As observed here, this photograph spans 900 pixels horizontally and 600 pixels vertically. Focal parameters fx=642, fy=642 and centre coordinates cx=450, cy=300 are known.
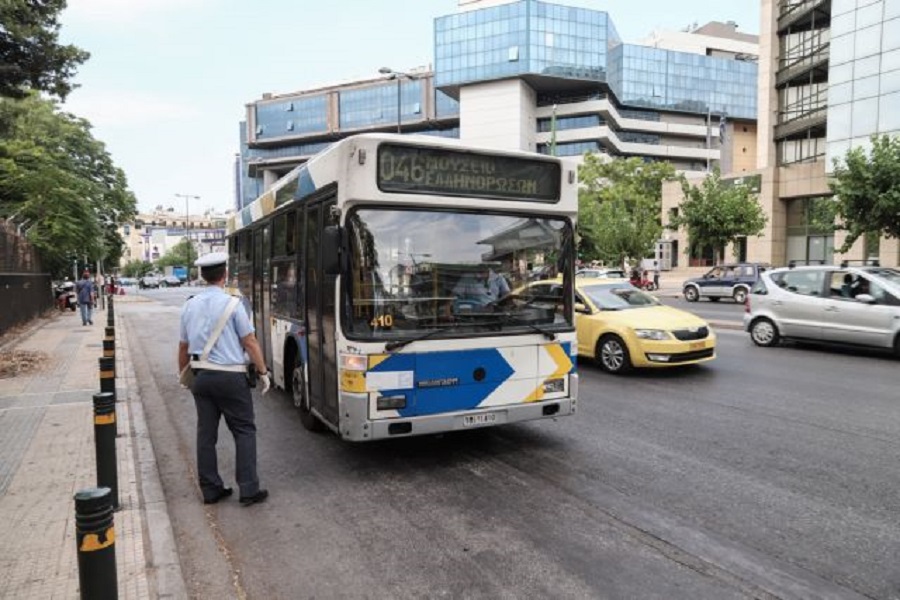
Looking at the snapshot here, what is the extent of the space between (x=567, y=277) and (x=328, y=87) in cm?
11456

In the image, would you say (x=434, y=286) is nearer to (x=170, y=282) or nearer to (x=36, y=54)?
(x=36, y=54)

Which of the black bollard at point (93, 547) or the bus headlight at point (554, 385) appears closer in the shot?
the black bollard at point (93, 547)

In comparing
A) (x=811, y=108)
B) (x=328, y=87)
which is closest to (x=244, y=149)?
(x=328, y=87)

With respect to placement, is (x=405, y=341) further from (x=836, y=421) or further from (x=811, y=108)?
(x=811, y=108)

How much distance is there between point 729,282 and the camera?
98.4 feet

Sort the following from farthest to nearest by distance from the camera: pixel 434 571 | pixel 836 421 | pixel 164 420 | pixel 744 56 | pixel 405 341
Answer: pixel 744 56, pixel 164 420, pixel 836 421, pixel 405 341, pixel 434 571

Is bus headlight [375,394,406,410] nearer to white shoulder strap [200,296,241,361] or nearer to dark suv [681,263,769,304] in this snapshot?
white shoulder strap [200,296,241,361]

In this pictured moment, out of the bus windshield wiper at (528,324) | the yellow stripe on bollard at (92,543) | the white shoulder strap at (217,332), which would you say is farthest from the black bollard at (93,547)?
the bus windshield wiper at (528,324)

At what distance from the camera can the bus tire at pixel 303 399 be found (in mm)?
7050

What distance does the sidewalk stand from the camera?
12.4 ft

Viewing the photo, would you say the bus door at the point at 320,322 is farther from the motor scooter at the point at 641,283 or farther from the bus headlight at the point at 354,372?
the motor scooter at the point at 641,283

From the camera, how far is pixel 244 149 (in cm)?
13050

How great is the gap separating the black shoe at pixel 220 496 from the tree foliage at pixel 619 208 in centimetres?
3397

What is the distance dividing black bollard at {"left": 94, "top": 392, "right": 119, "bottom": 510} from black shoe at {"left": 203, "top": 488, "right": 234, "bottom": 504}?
0.65 m
